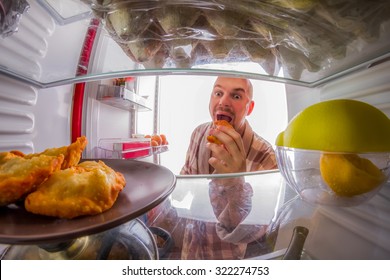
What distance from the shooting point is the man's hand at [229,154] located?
0.87m

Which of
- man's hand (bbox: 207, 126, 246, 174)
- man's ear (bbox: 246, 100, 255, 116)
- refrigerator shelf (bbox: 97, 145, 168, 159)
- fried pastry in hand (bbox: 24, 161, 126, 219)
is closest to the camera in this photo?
fried pastry in hand (bbox: 24, 161, 126, 219)

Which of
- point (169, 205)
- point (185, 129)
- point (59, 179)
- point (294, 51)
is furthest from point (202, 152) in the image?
point (59, 179)

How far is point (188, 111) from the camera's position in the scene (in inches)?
46.3

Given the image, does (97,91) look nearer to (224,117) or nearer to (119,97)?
(119,97)

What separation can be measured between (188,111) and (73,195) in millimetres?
922

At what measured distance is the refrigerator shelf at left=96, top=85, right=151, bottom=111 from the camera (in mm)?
936

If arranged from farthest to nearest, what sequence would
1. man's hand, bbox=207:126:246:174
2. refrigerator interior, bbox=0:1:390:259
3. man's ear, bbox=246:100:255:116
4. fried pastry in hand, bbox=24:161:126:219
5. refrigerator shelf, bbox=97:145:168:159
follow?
man's ear, bbox=246:100:255:116 → refrigerator shelf, bbox=97:145:168:159 → man's hand, bbox=207:126:246:174 → refrigerator interior, bbox=0:1:390:259 → fried pastry in hand, bbox=24:161:126:219

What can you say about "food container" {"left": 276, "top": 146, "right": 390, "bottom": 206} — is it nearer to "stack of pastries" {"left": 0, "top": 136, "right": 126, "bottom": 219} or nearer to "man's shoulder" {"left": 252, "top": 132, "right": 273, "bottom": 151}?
"stack of pastries" {"left": 0, "top": 136, "right": 126, "bottom": 219}

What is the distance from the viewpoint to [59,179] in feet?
1.05

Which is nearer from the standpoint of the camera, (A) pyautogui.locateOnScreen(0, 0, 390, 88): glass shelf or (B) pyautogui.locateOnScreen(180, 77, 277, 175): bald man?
(A) pyautogui.locateOnScreen(0, 0, 390, 88): glass shelf

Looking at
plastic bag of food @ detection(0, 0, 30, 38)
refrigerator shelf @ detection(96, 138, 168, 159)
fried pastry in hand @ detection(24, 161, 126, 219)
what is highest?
plastic bag of food @ detection(0, 0, 30, 38)

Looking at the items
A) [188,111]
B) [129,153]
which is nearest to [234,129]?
[188,111]

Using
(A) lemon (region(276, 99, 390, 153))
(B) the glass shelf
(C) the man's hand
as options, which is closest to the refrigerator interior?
(B) the glass shelf

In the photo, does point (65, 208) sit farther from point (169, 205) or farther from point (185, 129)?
point (185, 129)
